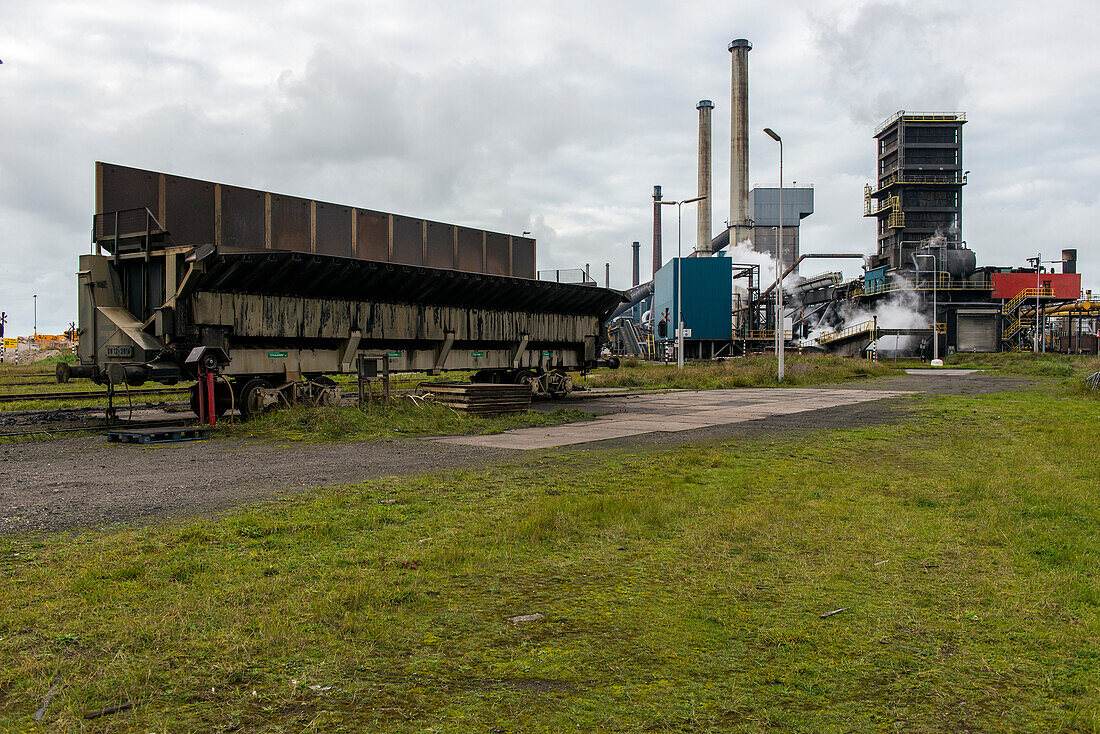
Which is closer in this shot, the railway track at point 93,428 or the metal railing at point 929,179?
the railway track at point 93,428

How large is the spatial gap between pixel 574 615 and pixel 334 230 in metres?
16.4

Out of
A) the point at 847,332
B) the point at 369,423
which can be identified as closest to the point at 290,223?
the point at 369,423

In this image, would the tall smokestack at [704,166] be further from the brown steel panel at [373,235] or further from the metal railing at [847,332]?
the brown steel panel at [373,235]

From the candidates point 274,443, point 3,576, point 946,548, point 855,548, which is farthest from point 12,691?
point 274,443

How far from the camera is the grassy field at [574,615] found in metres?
2.74

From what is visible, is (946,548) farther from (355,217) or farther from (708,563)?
(355,217)

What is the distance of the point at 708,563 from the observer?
15.1ft

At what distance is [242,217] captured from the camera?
16.5 metres

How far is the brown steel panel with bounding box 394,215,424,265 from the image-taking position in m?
19.8

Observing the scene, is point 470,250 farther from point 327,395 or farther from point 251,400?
point 251,400

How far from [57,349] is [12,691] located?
2773 inches

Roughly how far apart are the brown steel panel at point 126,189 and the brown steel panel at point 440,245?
7.38 meters

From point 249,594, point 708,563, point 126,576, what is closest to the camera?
point 249,594

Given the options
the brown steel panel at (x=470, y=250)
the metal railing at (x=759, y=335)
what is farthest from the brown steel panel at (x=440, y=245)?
the metal railing at (x=759, y=335)
